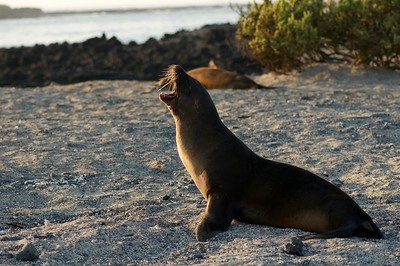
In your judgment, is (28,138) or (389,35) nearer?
(28,138)

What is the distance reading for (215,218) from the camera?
5.84 meters

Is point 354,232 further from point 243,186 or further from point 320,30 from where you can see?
point 320,30

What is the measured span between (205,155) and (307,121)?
411cm

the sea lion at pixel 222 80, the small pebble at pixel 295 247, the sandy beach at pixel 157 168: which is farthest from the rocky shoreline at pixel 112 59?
the small pebble at pixel 295 247

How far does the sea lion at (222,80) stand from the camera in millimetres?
13906

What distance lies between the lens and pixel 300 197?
5.85m

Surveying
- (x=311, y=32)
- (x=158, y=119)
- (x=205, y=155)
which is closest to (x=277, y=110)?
(x=158, y=119)

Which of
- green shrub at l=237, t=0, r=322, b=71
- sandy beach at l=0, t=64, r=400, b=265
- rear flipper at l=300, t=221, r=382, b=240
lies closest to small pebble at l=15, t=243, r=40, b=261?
sandy beach at l=0, t=64, r=400, b=265

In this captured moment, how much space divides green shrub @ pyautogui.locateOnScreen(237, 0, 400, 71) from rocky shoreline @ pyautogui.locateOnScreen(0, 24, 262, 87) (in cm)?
191

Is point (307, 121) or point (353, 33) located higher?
point (353, 33)

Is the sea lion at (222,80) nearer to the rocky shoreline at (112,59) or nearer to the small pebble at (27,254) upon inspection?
the rocky shoreline at (112,59)

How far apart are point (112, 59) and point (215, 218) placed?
13.6 m

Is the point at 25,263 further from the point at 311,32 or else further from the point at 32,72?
the point at 32,72

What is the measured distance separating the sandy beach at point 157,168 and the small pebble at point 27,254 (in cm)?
4
